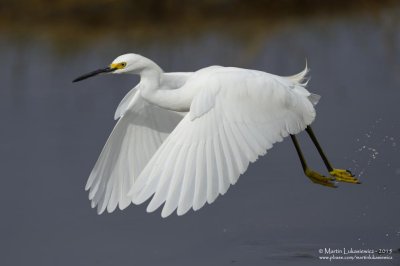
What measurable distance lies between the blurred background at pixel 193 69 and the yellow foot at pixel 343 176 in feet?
0.68

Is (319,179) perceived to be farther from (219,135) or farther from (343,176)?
(219,135)

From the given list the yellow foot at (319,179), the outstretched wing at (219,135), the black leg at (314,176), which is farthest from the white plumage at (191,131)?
the yellow foot at (319,179)

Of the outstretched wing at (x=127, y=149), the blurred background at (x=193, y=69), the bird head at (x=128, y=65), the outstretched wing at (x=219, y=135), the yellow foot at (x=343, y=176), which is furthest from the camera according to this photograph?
the yellow foot at (x=343, y=176)

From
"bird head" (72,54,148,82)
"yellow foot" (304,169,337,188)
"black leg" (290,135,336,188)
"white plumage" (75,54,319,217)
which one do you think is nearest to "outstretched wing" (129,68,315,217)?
"white plumage" (75,54,319,217)

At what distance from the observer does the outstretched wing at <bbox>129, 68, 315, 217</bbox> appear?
6.04m

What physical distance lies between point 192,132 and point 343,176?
1.77m

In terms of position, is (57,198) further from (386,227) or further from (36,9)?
(36,9)

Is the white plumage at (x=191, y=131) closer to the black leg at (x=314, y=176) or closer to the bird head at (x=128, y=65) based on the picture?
the bird head at (x=128, y=65)

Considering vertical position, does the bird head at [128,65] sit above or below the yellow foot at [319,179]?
above

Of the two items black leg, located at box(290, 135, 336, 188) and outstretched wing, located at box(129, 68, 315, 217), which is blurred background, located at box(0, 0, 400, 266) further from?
outstretched wing, located at box(129, 68, 315, 217)

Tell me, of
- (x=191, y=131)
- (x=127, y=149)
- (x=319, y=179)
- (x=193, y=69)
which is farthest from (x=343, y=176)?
(x=193, y=69)

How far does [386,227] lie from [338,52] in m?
4.42

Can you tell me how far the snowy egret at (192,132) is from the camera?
609 centimetres

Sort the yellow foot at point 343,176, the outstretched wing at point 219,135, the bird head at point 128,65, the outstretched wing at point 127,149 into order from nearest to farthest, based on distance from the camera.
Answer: the outstretched wing at point 219,135 < the bird head at point 128,65 < the outstretched wing at point 127,149 < the yellow foot at point 343,176
